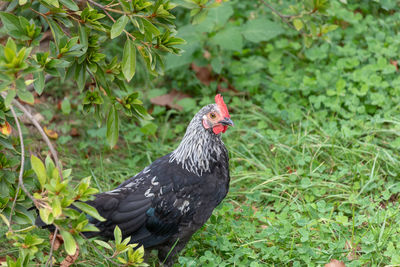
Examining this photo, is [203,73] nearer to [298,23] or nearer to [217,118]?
[298,23]

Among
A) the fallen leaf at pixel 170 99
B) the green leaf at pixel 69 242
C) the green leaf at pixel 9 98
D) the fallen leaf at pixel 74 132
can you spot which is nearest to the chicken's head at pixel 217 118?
the green leaf at pixel 69 242

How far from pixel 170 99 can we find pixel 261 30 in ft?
3.97

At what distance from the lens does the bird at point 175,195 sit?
3.24 m

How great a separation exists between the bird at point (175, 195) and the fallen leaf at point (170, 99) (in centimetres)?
188

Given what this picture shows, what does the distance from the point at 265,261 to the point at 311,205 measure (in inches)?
23.9

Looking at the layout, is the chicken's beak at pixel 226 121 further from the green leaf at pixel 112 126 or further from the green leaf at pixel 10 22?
the green leaf at pixel 10 22

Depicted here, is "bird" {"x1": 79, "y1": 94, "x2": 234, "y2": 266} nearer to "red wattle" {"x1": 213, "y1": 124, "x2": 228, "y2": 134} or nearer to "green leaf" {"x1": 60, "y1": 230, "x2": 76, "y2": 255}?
"red wattle" {"x1": 213, "y1": 124, "x2": 228, "y2": 134}

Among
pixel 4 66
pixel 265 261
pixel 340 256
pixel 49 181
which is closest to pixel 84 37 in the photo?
pixel 4 66

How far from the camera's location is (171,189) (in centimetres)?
333

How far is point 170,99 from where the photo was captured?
5.51 m

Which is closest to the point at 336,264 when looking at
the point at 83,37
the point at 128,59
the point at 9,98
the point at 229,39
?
the point at 128,59

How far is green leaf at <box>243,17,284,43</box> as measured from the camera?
17.2ft

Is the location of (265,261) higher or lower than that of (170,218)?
lower

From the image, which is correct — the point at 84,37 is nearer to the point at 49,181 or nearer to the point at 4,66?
the point at 4,66
